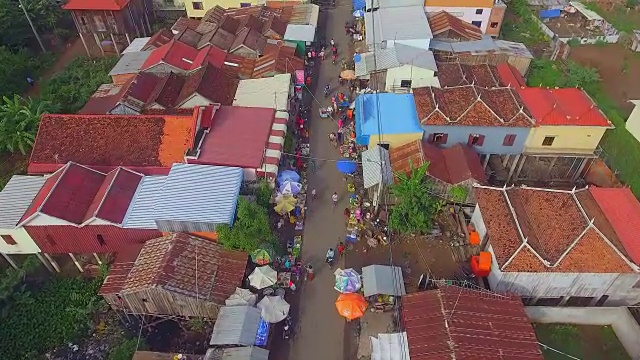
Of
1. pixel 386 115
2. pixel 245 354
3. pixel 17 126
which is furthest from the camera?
pixel 17 126

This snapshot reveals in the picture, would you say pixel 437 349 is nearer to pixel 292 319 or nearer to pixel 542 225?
pixel 292 319

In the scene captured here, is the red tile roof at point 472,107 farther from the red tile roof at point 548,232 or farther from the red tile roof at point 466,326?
the red tile roof at point 466,326

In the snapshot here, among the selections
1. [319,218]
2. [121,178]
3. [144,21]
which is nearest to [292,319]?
[319,218]

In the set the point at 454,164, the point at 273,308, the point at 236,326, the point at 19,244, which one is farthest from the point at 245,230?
the point at 454,164

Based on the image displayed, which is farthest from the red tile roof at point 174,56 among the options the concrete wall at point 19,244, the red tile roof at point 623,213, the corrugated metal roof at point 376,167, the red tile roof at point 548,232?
the red tile roof at point 623,213

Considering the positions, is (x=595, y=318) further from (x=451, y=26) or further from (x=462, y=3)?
(x=462, y=3)
